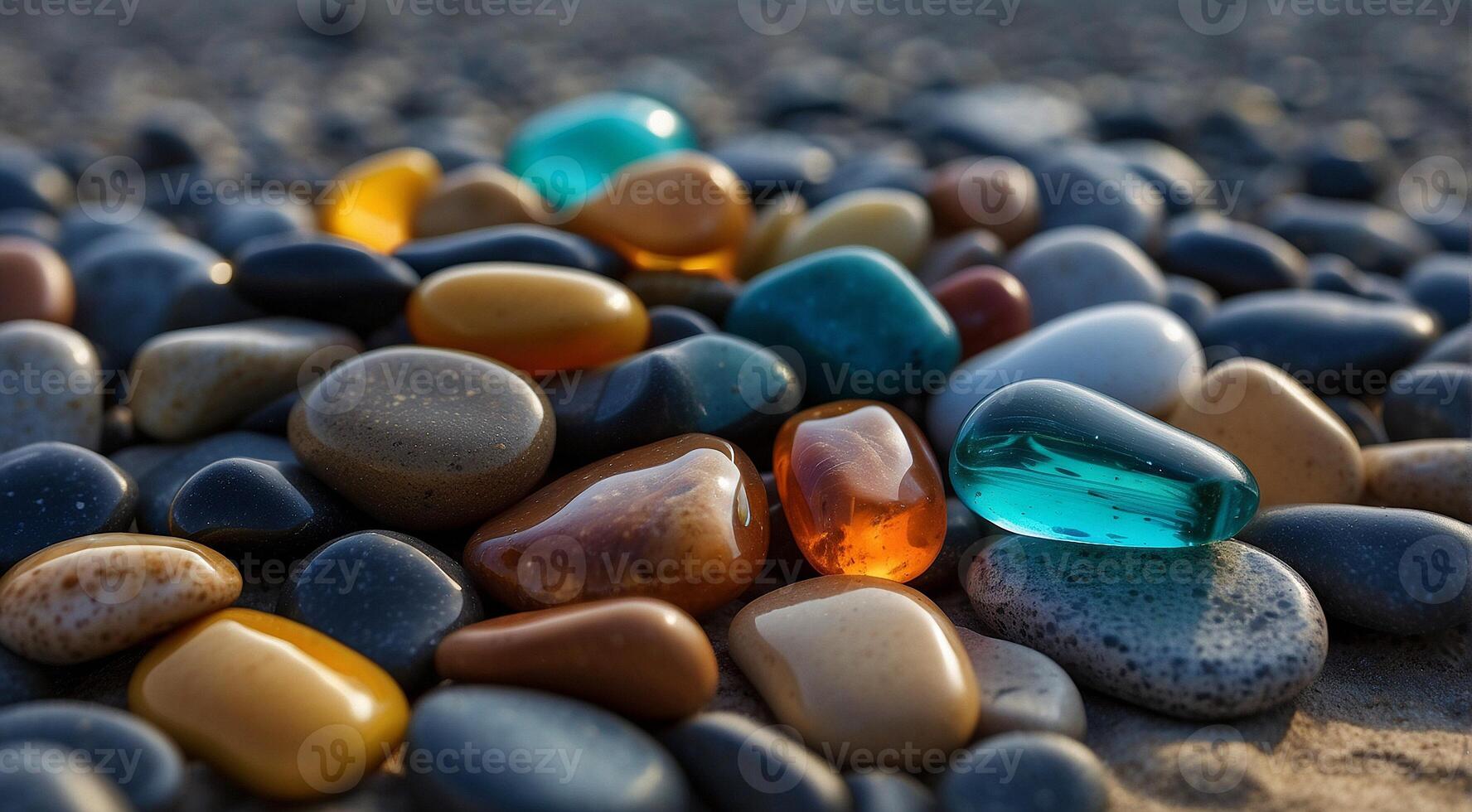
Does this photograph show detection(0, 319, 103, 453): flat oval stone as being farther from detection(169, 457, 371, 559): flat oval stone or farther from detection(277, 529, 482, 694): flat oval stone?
detection(277, 529, 482, 694): flat oval stone

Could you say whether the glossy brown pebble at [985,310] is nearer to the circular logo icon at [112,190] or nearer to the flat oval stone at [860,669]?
the flat oval stone at [860,669]

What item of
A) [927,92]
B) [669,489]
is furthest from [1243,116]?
[669,489]

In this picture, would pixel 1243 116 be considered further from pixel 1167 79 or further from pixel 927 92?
pixel 927 92

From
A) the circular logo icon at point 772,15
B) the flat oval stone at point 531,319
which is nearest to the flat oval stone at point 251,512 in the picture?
the flat oval stone at point 531,319

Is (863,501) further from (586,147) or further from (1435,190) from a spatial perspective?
(1435,190)

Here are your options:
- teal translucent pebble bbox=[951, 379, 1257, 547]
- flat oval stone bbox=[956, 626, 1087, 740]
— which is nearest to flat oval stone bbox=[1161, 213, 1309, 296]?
teal translucent pebble bbox=[951, 379, 1257, 547]

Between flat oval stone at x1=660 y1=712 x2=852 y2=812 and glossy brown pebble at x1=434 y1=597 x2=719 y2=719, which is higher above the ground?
glossy brown pebble at x1=434 y1=597 x2=719 y2=719
